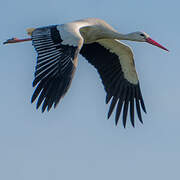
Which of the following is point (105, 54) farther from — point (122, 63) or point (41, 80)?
point (41, 80)

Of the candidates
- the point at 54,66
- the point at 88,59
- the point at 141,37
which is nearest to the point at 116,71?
the point at 88,59

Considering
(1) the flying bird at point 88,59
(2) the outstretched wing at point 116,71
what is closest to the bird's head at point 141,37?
(1) the flying bird at point 88,59

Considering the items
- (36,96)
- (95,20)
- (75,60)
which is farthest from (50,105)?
(95,20)

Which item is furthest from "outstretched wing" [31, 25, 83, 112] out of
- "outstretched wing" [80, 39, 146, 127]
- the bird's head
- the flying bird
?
"outstretched wing" [80, 39, 146, 127]

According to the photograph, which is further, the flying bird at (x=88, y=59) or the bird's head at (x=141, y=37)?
the bird's head at (x=141, y=37)

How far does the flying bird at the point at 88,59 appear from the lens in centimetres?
1080

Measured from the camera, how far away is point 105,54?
579 inches

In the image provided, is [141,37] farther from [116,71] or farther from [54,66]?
[54,66]

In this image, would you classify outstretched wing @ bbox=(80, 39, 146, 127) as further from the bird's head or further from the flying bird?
the bird's head

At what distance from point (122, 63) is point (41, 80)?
407 cm

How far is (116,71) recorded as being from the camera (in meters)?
14.7

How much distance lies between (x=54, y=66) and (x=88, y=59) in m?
3.70

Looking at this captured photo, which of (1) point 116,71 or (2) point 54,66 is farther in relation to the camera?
(1) point 116,71

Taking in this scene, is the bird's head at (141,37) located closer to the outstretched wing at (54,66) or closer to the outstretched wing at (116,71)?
the outstretched wing at (116,71)
